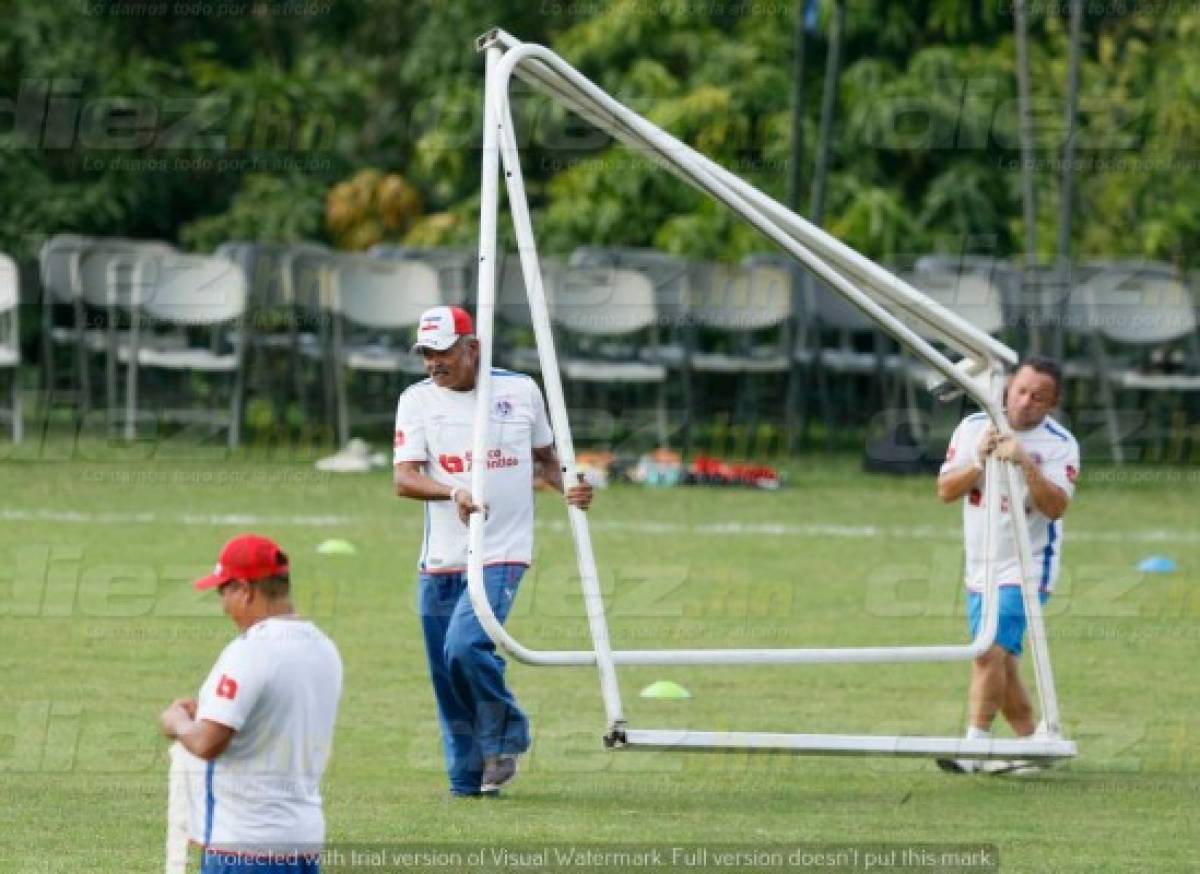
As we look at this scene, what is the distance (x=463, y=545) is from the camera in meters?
11.7

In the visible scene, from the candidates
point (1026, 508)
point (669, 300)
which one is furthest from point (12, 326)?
point (1026, 508)

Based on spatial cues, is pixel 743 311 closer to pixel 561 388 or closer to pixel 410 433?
pixel 410 433

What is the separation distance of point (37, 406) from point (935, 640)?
13.7 m

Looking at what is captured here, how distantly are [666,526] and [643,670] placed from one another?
556 centimetres

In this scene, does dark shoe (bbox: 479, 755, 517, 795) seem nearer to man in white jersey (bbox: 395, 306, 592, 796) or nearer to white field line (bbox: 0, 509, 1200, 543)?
man in white jersey (bbox: 395, 306, 592, 796)

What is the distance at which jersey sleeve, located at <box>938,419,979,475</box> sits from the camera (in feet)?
40.1

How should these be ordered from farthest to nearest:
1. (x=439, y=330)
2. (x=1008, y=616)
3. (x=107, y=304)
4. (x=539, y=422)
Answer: (x=107, y=304), (x=1008, y=616), (x=539, y=422), (x=439, y=330)

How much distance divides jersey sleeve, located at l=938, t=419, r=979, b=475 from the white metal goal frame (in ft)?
1.23

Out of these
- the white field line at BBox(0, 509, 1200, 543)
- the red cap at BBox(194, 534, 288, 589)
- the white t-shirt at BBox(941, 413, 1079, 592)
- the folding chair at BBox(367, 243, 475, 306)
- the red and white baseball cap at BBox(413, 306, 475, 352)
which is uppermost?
the red and white baseball cap at BBox(413, 306, 475, 352)

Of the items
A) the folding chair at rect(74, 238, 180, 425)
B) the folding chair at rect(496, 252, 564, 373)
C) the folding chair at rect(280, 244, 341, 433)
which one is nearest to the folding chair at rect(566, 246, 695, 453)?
the folding chair at rect(496, 252, 564, 373)

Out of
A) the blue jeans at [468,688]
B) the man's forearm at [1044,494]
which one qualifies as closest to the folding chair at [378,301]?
the man's forearm at [1044,494]

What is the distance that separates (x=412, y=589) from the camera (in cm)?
1788

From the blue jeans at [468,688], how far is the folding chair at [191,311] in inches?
502

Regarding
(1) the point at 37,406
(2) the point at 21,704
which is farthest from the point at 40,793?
(1) the point at 37,406
